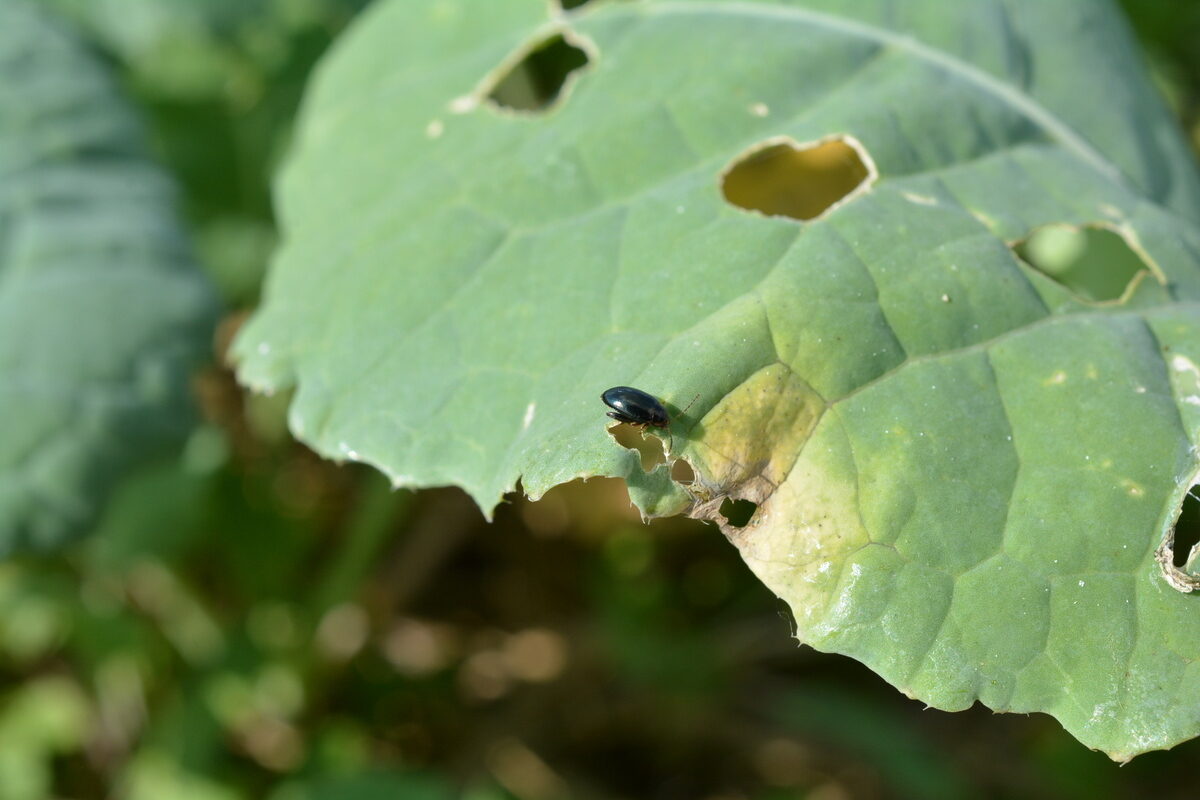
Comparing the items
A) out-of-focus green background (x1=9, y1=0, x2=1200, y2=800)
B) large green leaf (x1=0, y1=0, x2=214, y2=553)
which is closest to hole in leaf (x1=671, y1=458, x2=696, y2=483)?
large green leaf (x1=0, y1=0, x2=214, y2=553)

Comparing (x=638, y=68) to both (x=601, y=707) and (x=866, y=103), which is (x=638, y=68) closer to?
(x=866, y=103)

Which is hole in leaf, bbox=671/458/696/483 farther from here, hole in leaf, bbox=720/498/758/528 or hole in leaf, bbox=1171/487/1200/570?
hole in leaf, bbox=1171/487/1200/570

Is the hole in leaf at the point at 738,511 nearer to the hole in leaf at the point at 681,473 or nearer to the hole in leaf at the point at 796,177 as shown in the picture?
the hole in leaf at the point at 681,473

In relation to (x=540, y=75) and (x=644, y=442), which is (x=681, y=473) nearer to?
(x=644, y=442)

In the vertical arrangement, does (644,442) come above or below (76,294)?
above

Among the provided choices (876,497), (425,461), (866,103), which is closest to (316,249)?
(425,461)

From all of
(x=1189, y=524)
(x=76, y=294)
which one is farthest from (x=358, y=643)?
(x=1189, y=524)
